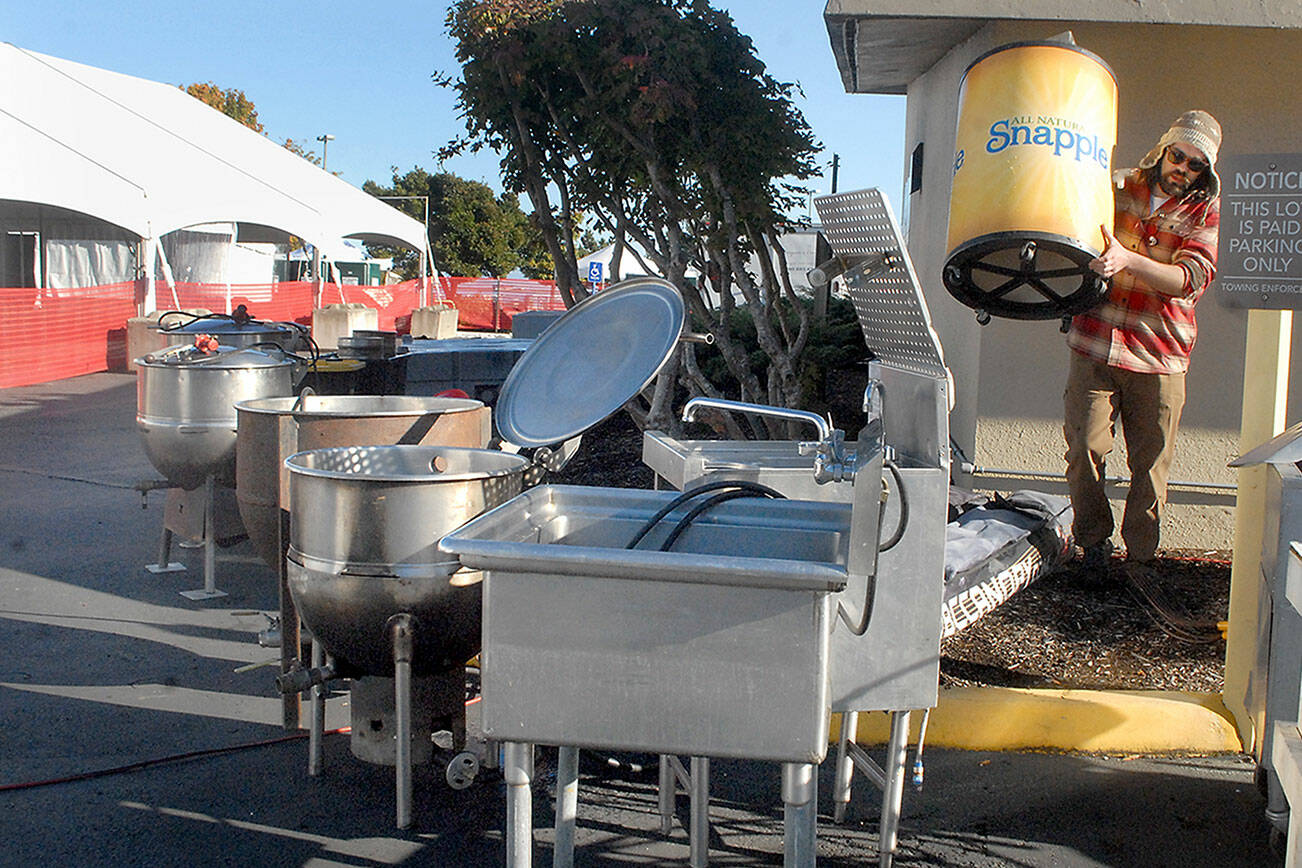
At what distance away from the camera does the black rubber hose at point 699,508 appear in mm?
2451

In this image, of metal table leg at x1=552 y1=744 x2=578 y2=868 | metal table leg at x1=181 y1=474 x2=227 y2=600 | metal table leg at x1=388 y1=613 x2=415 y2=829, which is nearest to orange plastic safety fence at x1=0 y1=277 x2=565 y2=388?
metal table leg at x1=181 y1=474 x2=227 y2=600

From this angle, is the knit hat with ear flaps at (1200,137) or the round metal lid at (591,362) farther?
the knit hat with ear flaps at (1200,137)

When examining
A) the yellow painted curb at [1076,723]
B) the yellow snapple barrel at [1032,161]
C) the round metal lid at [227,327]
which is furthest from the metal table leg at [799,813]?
the round metal lid at [227,327]

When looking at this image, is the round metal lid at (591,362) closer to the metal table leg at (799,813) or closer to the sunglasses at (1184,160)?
the metal table leg at (799,813)

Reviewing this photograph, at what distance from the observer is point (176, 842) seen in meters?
3.42

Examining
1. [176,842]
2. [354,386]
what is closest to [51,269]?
[354,386]

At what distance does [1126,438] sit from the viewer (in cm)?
501

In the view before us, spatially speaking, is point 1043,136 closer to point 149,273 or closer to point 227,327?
point 227,327

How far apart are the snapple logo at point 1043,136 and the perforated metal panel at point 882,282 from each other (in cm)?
49

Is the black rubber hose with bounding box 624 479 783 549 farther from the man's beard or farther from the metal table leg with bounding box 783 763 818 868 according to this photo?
the man's beard

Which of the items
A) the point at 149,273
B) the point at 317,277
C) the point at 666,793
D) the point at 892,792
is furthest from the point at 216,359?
the point at 317,277

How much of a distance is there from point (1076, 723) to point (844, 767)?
1089 mm

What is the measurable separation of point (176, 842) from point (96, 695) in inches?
57.5

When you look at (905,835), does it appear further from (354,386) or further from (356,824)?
(354,386)
